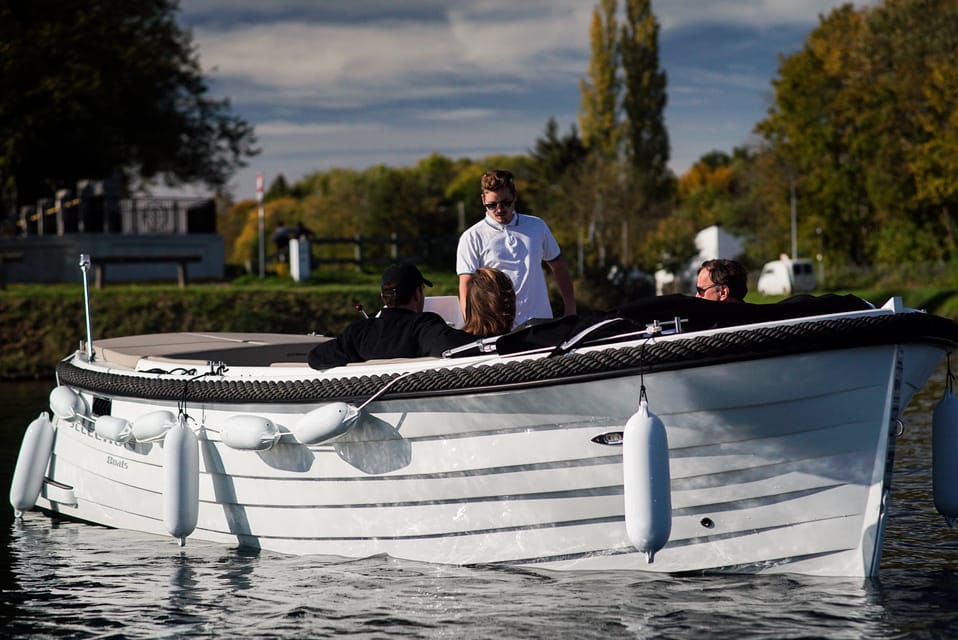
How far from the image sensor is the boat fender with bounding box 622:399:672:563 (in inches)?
217

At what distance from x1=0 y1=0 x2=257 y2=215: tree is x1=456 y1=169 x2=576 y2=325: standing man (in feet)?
93.6

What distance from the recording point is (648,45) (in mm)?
75312

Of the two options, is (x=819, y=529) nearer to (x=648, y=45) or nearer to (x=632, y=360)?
(x=632, y=360)

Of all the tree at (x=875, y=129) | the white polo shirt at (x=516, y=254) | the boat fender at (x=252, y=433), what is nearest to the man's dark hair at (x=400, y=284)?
the white polo shirt at (x=516, y=254)

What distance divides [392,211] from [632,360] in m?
64.8

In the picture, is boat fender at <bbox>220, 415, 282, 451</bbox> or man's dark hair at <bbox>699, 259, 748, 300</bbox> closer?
man's dark hair at <bbox>699, 259, 748, 300</bbox>

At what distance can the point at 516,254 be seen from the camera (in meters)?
7.34

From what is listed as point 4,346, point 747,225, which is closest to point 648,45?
point 747,225

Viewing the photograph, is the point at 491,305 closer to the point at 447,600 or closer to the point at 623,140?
the point at 447,600

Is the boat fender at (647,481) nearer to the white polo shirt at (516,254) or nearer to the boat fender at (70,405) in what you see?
the white polo shirt at (516,254)

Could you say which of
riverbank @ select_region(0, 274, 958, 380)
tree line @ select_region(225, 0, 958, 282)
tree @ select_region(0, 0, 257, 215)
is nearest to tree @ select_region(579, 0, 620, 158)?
tree line @ select_region(225, 0, 958, 282)

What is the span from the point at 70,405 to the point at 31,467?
0.87 meters

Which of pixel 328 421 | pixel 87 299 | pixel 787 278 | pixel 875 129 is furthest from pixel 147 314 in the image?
pixel 787 278

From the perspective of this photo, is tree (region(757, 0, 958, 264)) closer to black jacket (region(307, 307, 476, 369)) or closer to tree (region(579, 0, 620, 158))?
tree (region(579, 0, 620, 158))
